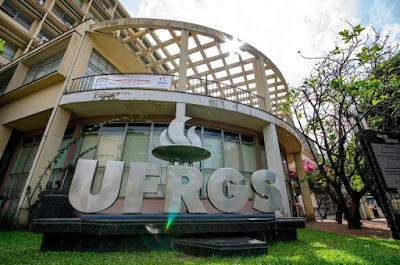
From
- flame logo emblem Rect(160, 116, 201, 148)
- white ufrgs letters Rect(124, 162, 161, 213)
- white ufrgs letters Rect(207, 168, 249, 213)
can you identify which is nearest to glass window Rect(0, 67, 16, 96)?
flame logo emblem Rect(160, 116, 201, 148)

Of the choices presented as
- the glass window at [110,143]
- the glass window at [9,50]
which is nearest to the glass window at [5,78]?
the glass window at [9,50]

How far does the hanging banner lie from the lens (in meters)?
7.78

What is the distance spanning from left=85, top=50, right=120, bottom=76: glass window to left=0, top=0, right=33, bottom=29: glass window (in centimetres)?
1454

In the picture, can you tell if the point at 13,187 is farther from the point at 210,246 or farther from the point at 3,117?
the point at 210,246

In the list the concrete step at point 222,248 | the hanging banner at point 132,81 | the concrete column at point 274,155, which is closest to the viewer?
the concrete step at point 222,248

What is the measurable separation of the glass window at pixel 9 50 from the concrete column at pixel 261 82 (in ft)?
66.5

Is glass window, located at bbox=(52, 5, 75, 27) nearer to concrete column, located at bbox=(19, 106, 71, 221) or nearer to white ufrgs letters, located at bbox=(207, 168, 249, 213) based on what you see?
concrete column, located at bbox=(19, 106, 71, 221)

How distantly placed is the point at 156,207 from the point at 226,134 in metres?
4.23

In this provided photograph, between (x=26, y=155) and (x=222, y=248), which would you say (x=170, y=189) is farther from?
(x=26, y=155)

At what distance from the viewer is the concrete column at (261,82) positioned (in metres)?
9.45

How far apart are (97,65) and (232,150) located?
310 inches

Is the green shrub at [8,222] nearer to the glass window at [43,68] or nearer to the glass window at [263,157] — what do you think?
the glass window at [43,68]

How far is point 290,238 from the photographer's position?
13.9 ft

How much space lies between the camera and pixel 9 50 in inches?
665
